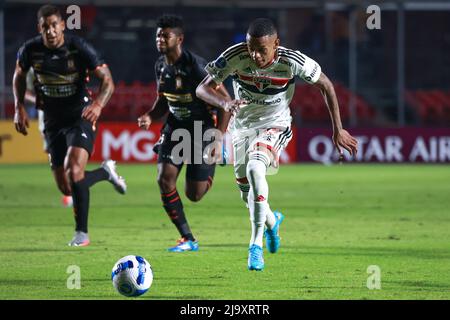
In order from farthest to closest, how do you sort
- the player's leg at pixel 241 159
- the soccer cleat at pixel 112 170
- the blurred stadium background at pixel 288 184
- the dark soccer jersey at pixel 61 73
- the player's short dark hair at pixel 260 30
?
1. the soccer cleat at pixel 112 170
2. the dark soccer jersey at pixel 61 73
3. the player's leg at pixel 241 159
4. the player's short dark hair at pixel 260 30
5. the blurred stadium background at pixel 288 184

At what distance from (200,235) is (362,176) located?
10.3 metres

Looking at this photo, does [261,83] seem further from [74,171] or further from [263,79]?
[74,171]

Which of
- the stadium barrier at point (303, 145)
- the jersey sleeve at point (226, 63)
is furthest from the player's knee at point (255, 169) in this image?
the stadium barrier at point (303, 145)

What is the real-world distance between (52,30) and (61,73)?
0.52 meters

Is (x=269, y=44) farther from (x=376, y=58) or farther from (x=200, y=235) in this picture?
(x=376, y=58)

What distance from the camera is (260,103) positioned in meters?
9.10

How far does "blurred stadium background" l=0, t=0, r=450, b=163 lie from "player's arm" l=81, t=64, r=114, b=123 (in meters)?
14.0

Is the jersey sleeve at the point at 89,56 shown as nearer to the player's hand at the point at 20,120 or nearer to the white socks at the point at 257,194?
the player's hand at the point at 20,120

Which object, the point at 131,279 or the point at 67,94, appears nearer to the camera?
the point at 131,279

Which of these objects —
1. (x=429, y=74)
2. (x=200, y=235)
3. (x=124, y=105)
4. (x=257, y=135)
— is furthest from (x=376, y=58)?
(x=257, y=135)

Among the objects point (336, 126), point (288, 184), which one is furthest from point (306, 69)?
point (288, 184)

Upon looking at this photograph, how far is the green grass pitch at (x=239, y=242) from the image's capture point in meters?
7.60

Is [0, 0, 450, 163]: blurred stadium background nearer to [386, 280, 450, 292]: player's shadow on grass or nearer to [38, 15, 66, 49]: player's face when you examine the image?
[38, 15, 66, 49]: player's face

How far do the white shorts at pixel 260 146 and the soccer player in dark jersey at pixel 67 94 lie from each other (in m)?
1.67
